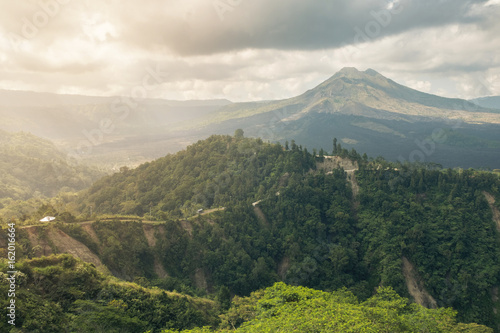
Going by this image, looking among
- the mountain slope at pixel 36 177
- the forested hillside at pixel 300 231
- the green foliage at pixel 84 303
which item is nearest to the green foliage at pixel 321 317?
the green foliage at pixel 84 303

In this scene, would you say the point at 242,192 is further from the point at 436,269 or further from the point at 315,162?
the point at 436,269

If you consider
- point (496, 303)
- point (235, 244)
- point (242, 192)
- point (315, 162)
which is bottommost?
point (496, 303)

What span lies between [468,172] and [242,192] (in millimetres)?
44703

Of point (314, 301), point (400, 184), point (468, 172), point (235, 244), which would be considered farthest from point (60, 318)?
point (468, 172)

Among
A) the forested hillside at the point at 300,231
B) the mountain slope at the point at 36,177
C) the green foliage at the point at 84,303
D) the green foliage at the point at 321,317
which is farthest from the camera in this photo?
the mountain slope at the point at 36,177

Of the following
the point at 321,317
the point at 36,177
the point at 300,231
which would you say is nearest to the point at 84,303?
the point at 321,317

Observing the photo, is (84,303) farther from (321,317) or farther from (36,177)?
(36,177)

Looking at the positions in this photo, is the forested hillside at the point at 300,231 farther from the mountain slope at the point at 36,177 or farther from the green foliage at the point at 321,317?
the mountain slope at the point at 36,177

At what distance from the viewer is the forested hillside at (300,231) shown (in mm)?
48562

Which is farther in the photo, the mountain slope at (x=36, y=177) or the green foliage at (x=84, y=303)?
the mountain slope at (x=36, y=177)

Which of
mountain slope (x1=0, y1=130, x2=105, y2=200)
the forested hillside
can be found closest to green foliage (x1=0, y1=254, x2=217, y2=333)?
the forested hillside

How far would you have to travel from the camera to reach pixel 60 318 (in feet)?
79.8

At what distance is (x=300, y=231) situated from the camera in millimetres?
62031

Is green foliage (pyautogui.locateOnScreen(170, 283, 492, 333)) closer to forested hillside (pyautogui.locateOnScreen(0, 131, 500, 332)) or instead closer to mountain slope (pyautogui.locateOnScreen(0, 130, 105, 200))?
forested hillside (pyautogui.locateOnScreen(0, 131, 500, 332))
